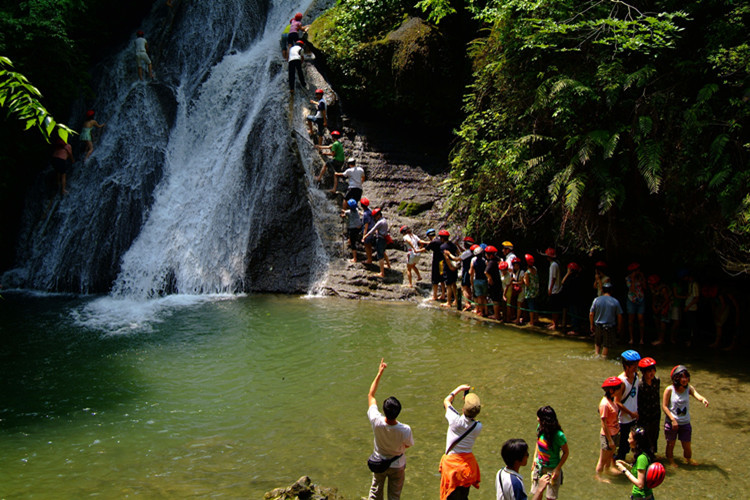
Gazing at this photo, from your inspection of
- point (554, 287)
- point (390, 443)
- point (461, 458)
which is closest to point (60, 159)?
point (554, 287)

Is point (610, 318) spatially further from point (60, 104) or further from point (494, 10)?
point (60, 104)

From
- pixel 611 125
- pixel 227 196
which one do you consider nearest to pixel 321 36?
pixel 227 196

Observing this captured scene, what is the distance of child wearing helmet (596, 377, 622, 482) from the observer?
22.9ft

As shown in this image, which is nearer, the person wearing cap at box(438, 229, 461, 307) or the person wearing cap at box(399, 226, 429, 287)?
the person wearing cap at box(438, 229, 461, 307)

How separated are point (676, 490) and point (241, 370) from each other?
24.1 ft

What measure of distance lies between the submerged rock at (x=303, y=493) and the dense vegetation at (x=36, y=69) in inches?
662

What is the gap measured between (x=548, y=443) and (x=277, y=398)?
16.7 feet

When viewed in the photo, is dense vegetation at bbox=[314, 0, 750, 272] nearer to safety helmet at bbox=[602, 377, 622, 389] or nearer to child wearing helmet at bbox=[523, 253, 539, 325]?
child wearing helmet at bbox=[523, 253, 539, 325]

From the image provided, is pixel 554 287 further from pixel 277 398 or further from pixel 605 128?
pixel 277 398

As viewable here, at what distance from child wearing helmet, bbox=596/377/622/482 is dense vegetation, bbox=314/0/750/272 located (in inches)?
207

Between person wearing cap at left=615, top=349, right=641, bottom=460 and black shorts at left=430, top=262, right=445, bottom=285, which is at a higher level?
black shorts at left=430, top=262, right=445, bottom=285

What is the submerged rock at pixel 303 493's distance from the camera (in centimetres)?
610

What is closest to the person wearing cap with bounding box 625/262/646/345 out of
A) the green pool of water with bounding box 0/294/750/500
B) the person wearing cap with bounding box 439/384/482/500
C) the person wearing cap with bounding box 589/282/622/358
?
the green pool of water with bounding box 0/294/750/500

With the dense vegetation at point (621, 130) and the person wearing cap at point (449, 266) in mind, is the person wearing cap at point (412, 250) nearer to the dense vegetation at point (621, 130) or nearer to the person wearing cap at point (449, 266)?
the person wearing cap at point (449, 266)
